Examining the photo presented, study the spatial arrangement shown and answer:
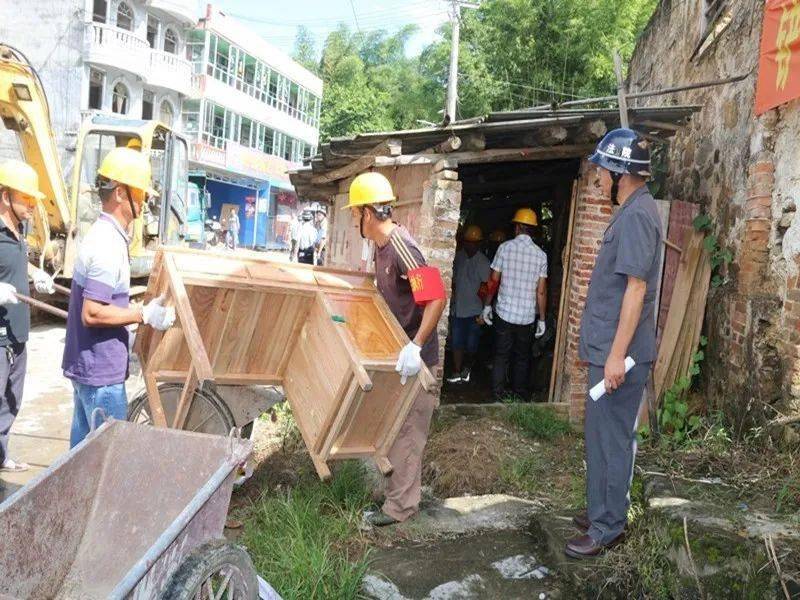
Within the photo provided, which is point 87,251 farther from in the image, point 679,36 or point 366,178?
point 679,36

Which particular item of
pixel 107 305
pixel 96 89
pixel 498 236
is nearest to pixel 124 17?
pixel 96 89

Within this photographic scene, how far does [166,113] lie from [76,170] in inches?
693

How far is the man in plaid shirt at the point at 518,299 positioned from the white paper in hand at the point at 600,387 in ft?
12.0

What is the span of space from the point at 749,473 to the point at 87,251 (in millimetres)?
3986

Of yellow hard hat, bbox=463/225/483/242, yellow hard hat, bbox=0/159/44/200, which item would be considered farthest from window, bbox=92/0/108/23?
yellow hard hat, bbox=0/159/44/200

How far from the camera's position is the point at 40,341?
29.7ft

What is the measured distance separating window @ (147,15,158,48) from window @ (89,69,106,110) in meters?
3.18

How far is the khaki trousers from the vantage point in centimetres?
405

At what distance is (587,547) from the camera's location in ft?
11.3

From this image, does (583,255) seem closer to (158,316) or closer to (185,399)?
(185,399)

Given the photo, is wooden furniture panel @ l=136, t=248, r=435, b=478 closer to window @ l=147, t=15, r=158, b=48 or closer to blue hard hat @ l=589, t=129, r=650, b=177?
blue hard hat @ l=589, t=129, r=650, b=177

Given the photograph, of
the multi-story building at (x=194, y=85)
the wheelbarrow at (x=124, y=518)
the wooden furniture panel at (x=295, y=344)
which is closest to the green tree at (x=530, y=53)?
the multi-story building at (x=194, y=85)

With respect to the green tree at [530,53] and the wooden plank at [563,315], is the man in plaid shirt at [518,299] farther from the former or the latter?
the green tree at [530,53]

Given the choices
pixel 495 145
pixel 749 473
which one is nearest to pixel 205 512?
pixel 749 473
